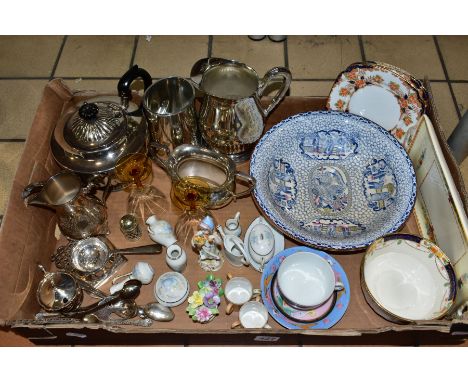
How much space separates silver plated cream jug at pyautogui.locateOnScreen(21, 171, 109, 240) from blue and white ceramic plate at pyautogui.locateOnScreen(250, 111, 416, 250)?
1.20 feet

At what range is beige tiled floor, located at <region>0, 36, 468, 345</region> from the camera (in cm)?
155

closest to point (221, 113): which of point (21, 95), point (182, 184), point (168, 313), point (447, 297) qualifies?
point (182, 184)

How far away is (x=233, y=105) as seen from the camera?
0.93 m

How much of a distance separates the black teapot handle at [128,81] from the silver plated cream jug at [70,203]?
0.72ft

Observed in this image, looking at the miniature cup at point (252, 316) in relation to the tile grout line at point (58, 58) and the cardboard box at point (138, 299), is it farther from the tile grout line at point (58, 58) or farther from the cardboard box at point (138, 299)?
the tile grout line at point (58, 58)

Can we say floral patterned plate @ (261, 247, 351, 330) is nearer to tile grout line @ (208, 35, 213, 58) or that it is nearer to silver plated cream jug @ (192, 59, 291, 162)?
silver plated cream jug @ (192, 59, 291, 162)

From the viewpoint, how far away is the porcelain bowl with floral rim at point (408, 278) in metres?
0.87

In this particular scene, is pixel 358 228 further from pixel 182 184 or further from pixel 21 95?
pixel 21 95

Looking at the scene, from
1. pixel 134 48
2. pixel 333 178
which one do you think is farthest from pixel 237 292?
pixel 134 48

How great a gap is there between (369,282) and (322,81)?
2.84ft

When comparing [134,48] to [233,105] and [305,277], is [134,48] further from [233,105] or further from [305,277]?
[305,277]

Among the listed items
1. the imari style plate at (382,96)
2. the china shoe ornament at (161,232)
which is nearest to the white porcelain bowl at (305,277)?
the china shoe ornament at (161,232)

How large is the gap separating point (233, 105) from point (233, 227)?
0.87 feet

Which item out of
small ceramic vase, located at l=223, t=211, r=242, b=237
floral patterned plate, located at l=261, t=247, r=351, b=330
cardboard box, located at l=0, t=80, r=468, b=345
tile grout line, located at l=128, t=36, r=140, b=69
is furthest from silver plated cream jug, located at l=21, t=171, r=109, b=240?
tile grout line, located at l=128, t=36, r=140, b=69
